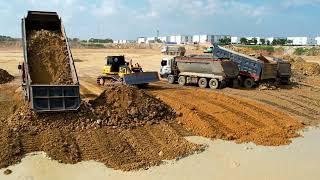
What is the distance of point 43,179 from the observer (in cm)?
1166

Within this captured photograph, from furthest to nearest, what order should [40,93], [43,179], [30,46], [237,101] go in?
[237,101]
[30,46]
[40,93]
[43,179]

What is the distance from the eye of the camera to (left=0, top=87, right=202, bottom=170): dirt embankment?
13172 mm

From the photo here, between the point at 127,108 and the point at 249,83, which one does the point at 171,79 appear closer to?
the point at 249,83

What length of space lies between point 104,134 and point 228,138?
4579 millimetres

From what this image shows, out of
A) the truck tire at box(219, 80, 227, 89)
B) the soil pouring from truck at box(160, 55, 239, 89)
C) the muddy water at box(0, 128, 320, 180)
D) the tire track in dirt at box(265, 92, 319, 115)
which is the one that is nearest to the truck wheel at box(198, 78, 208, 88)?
the soil pouring from truck at box(160, 55, 239, 89)

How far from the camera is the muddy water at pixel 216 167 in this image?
1204 cm

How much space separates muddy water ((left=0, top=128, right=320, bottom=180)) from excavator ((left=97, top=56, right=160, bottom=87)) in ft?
35.0

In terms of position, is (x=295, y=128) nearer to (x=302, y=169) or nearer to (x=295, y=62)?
(x=302, y=169)

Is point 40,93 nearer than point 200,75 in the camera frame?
Yes

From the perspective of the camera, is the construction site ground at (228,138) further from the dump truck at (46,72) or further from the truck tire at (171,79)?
the truck tire at (171,79)

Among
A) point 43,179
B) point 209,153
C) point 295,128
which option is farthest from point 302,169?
point 43,179

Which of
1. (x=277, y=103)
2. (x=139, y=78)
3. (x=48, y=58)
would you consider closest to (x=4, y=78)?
(x=139, y=78)

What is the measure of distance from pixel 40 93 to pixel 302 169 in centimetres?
918

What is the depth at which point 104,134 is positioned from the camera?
1495cm
